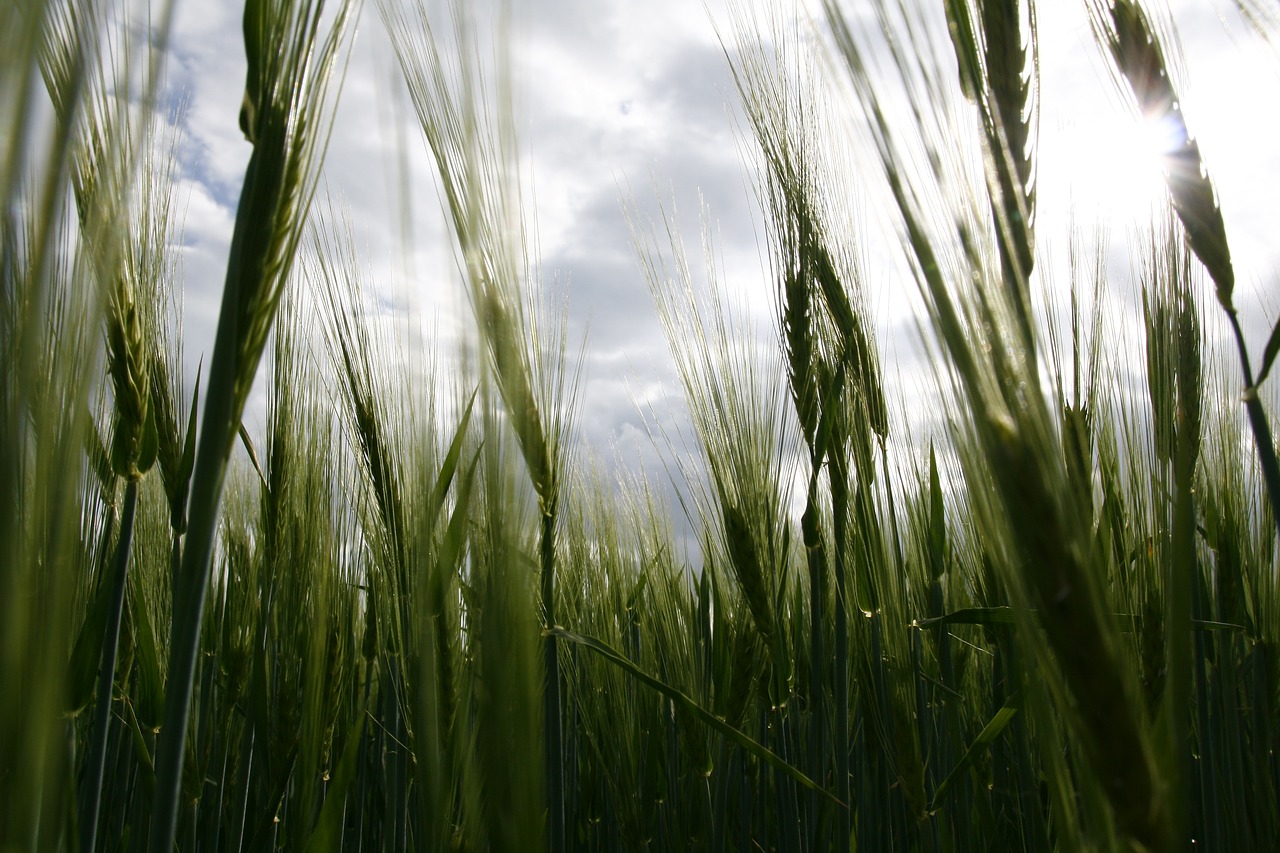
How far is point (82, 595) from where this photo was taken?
1.07 m

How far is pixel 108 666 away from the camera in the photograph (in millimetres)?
1072

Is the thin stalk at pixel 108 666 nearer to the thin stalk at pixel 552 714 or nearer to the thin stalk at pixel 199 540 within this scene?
the thin stalk at pixel 199 540

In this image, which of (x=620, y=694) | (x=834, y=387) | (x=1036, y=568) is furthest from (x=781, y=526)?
(x=1036, y=568)

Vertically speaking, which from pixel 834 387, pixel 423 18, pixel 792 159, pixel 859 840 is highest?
pixel 792 159

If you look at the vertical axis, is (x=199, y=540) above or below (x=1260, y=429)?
below

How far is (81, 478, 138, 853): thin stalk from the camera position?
42.4 inches

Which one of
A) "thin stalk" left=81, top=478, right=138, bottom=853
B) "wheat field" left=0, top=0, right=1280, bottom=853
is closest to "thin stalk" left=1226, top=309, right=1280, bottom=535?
"wheat field" left=0, top=0, right=1280, bottom=853

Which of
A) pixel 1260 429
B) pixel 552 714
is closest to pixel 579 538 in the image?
pixel 552 714

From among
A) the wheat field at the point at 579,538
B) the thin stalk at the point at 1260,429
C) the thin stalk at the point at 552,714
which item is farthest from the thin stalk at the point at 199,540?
the thin stalk at the point at 1260,429

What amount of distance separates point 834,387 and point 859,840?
1.05 m

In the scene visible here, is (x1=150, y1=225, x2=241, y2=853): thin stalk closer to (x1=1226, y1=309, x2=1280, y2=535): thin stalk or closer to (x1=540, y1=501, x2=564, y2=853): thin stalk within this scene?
(x1=540, y1=501, x2=564, y2=853): thin stalk

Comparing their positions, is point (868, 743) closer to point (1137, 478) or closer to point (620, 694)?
point (620, 694)

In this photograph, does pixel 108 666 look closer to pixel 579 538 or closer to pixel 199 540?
pixel 199 540

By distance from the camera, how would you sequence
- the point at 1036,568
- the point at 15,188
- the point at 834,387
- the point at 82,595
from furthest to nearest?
the point at 834,387 < the point at 82,595 < the point at 1036,568 < the point at 15,188
